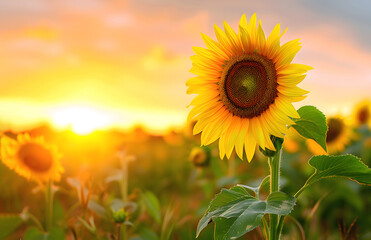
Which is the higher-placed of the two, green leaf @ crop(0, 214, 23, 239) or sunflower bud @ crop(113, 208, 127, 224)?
sunflower bud @ crop(113, 208, 127, 224)

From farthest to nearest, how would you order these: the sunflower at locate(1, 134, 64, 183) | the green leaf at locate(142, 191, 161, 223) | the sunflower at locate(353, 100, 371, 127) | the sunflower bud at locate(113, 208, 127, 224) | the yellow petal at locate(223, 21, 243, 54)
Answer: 1. the sunflower at locate(353, 100, 371, 127)
2. the sunflower at locate(1, 134, 64, 183)
3. the green leaf at locate(142, 191, 161, 223)
4. the sunflower bud at locate(113, 208, 127, 224)
5. the yellow petal at locate(223, 21, 243, 54)

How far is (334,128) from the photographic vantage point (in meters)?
4.52

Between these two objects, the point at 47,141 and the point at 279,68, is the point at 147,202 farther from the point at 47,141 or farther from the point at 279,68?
the point at 279,68

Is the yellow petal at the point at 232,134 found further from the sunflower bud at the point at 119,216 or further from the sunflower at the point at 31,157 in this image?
the sunflower at the point at 31,157

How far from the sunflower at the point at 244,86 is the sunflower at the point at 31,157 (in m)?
1.63

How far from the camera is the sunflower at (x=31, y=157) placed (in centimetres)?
296

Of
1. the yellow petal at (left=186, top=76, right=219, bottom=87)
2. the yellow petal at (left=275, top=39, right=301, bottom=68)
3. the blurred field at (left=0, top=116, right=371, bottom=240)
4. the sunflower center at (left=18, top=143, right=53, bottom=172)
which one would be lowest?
the blurred field at (left=0, top=116, right=371, bottom=240)

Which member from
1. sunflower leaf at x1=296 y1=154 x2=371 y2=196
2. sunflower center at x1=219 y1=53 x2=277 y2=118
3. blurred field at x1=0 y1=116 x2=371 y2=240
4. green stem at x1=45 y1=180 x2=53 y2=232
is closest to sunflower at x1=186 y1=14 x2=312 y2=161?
sunflower center at x1=219 y1=53 x2=277 y2=118

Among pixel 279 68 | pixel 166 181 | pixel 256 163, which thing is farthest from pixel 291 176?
pixel 279 68

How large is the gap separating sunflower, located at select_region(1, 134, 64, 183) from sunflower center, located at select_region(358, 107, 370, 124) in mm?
5726

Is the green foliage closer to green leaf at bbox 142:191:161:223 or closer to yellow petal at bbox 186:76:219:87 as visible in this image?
yellow petal at bbox 186:76:219:87

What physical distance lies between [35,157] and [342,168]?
236 centimetres

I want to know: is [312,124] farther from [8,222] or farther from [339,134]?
[339,134]

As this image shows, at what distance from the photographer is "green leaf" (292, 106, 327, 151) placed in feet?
5.03
